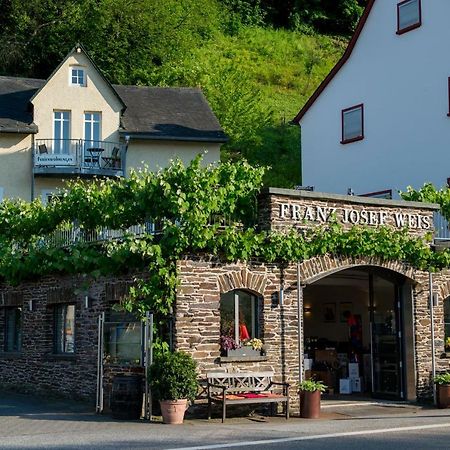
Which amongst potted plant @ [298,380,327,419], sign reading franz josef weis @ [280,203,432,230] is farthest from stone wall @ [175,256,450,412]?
sign reading franz josef weis @ [280,203,432,230]

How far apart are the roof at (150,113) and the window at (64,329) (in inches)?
503

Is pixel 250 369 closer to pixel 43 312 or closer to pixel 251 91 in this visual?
pixel 43 312

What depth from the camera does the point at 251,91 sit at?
5288 centimetres

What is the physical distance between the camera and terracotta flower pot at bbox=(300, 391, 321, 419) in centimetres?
1820

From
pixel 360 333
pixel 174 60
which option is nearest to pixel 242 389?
pixel 360 333

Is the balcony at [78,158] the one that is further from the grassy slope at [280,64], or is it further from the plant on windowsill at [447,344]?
the plant on windowsill at [447,344]

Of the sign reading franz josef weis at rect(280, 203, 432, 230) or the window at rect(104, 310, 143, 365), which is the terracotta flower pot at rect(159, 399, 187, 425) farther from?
the sign reading franz josef weis at rect(280, 203, 432, 230)

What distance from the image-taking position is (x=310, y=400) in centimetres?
1822

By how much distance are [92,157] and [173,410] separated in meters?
18.7

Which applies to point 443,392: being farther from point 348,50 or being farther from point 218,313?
point 348,50

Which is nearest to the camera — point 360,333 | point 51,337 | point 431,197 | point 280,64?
point 431,197

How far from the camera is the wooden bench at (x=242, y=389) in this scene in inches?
687

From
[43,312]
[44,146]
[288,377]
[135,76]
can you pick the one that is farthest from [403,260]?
[135,76]

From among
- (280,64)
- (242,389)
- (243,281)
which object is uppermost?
(280,64)
